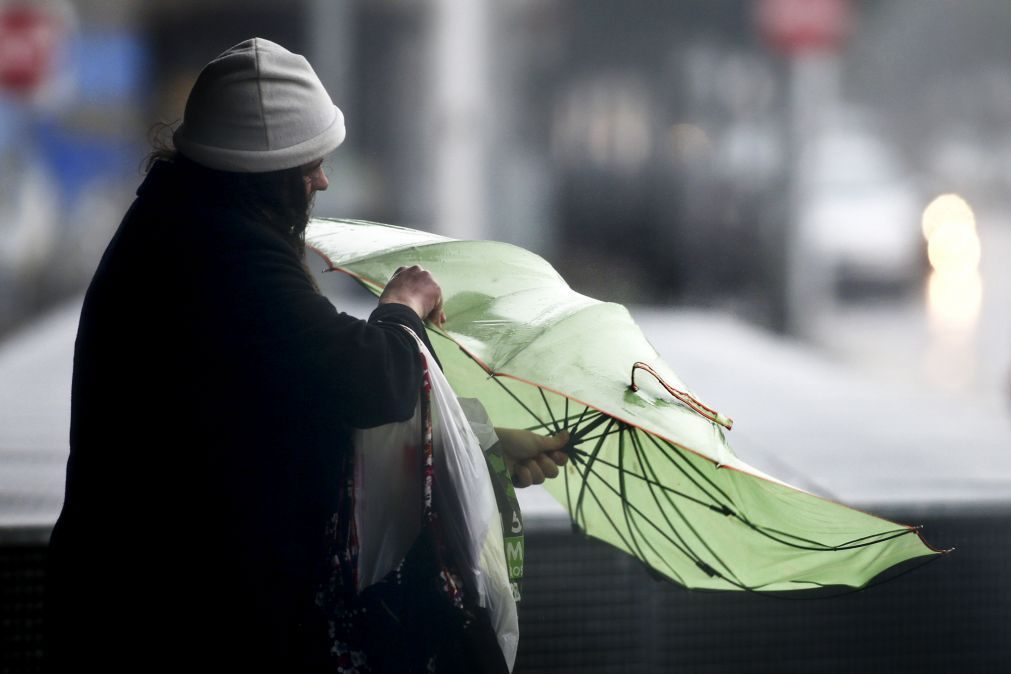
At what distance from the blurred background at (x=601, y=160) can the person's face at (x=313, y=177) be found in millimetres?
8203

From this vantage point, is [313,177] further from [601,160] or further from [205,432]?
[601,160]

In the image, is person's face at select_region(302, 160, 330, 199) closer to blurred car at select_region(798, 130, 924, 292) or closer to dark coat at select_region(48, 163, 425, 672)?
dark coat at select_region(48, 163, 425, 672)

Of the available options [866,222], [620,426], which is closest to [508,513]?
[620,426]

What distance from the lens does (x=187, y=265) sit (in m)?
1.87

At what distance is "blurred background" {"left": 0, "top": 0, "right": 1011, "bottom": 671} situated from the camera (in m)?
11.1

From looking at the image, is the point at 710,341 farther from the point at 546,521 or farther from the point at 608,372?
the point at 608,372

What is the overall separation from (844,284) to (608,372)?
12962mm

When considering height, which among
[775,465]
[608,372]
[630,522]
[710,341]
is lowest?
[710,341]

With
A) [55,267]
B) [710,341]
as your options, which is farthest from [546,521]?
[55,267]

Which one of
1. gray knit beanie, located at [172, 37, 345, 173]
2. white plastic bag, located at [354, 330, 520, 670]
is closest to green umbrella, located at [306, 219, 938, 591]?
white plastic bag, located at [354, 330, 520, 670]

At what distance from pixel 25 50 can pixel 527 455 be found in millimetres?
7797

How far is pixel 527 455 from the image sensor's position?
2.33 m

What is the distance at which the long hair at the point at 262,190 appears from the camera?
1925 millimetres

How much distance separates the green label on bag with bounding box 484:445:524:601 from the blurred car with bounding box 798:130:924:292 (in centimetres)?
1227
